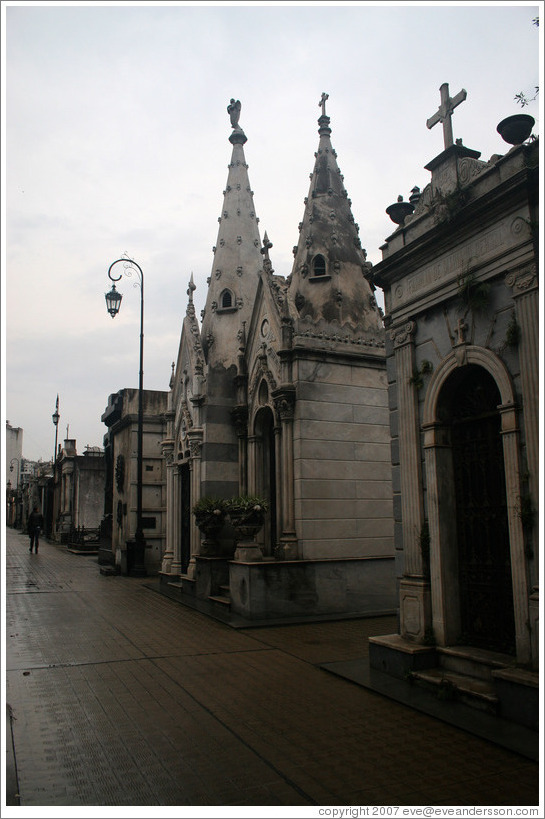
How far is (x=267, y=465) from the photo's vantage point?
1591cm

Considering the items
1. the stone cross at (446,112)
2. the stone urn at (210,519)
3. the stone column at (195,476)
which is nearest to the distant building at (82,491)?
the stone column at (195,476)

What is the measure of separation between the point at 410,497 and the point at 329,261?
832cm

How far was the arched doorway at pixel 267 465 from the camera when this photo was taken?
1527cm

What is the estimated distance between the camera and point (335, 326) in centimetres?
1473

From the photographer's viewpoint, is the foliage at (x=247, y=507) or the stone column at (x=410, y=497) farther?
the foliage at (x=247, y=507)

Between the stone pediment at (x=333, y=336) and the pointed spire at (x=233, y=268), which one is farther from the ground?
the pointed spire at (x=233, y=268)

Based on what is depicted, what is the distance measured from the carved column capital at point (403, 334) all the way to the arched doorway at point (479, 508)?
3.16 feet

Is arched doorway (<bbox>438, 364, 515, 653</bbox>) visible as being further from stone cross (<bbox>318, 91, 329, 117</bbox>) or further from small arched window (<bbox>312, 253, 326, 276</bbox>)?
stone cross (<bbox>318, 91, 329, 117</bbox>)

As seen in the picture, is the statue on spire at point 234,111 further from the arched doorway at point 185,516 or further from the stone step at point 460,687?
the stone step at point 460,687

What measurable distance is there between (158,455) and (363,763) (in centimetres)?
1927

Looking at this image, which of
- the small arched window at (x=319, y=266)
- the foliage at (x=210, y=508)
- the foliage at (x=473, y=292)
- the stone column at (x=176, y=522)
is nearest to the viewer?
the foliage at (x=473, y=292)

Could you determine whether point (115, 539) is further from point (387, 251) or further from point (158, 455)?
point (387, 251)

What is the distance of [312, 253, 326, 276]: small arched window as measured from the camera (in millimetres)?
15644

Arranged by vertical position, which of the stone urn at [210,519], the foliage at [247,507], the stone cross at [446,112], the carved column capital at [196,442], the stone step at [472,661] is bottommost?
the stone step at [472,661]
